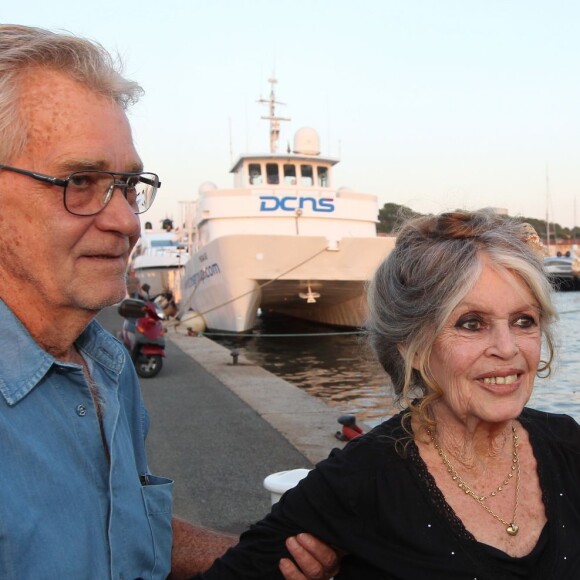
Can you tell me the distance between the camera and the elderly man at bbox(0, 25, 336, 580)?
1.39 m

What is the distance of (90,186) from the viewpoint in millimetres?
1559

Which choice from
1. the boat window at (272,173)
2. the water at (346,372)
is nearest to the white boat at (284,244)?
the boat window at (272,173)

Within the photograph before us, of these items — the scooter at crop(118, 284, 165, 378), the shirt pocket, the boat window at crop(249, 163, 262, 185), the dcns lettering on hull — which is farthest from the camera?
the boat window at crop(249, 163, 262, 185)

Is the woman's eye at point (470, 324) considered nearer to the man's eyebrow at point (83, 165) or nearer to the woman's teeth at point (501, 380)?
the woman's teeth at point (501, 380)

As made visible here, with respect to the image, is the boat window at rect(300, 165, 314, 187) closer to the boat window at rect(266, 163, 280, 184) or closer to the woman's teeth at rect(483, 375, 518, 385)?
the boat window at rect(266, 163, 280, 184)

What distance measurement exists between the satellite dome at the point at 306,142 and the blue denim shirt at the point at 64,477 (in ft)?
70.8

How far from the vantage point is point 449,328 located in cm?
196

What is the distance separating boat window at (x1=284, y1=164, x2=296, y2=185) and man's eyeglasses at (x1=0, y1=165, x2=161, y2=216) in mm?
20644

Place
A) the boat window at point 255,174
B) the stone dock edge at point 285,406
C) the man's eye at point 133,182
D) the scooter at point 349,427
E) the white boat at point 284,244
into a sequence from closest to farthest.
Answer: the man's eye at point 133,182
the scooter at point 349,427
the stone dock edge at point 285,406
the white boat at point 284,244
the boat window at point 255,174

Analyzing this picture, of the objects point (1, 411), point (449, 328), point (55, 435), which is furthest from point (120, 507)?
point (449, 328)

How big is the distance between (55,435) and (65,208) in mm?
470

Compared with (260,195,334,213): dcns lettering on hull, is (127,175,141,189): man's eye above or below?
above

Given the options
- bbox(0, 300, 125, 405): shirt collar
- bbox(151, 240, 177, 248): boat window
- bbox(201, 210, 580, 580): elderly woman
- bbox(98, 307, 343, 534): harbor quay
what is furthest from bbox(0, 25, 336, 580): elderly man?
bbox(151, 240, 177, 248): boat window

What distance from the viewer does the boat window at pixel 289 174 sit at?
22125 millimetres
